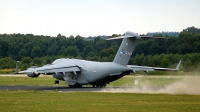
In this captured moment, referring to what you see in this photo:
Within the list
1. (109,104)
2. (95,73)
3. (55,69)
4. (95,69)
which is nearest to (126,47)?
(95,69)

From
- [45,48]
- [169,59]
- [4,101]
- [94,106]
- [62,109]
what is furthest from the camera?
[45,48]

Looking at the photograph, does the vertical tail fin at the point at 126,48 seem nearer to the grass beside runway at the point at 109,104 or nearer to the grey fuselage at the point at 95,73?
the grey fuselage at the point at 95,73

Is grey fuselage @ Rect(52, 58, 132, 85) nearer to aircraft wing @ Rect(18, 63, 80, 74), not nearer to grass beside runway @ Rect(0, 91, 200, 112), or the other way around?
aircraft wing @ Rect(18, 63, 80, 74)

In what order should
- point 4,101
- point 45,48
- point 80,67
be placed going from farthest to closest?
point 45,48 < point 80,67 < point 4,101

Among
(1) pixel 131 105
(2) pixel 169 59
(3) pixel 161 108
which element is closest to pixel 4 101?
(1) pixel 131 105

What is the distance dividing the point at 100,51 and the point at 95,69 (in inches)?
2390

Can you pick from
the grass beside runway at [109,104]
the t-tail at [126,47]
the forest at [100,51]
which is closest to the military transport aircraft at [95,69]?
the t-tail at [126,47]

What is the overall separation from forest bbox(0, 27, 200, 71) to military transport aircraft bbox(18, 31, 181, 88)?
57.0ft

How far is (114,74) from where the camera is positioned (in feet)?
193

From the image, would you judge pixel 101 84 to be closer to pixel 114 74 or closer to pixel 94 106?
pixel 114 74

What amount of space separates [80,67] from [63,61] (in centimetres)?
323

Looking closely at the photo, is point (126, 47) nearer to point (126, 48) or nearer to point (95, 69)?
point (126, 48)

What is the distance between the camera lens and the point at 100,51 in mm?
121688

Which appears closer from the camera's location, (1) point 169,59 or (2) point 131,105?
(2) point 131,105
